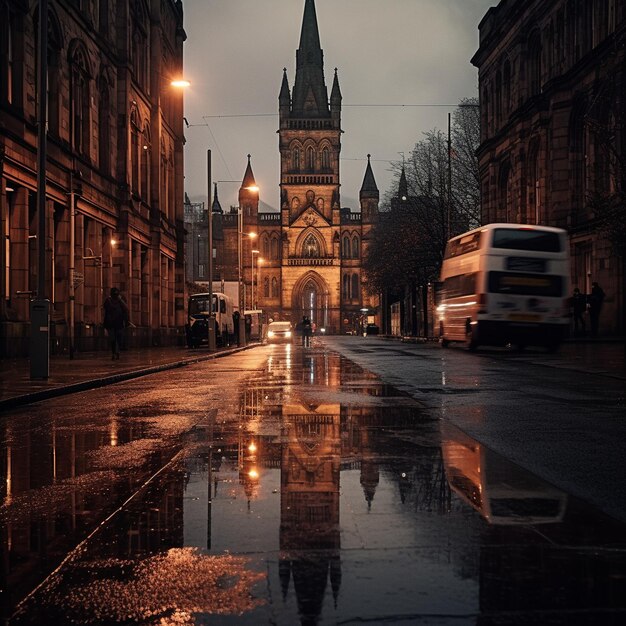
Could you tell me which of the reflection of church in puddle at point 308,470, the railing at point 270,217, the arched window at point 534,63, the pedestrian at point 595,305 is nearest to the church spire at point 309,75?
the railing at point 270,217

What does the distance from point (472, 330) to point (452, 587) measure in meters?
25.8

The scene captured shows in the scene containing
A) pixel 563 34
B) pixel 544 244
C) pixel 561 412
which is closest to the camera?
pixel 561 412

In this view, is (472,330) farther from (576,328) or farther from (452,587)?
(452,587)

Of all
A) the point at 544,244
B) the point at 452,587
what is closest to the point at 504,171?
the point at 544,244

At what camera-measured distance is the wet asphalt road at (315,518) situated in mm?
3525

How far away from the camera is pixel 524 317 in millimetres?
27953

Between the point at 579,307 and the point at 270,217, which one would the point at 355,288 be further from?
the point at 579,307

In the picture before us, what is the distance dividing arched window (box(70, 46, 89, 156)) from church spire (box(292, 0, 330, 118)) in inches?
4060

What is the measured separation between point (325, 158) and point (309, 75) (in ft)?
40.3

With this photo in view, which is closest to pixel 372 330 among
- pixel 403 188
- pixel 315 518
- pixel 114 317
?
pixel 403 188

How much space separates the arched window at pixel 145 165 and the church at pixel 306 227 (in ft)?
286

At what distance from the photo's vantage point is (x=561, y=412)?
10.7 m

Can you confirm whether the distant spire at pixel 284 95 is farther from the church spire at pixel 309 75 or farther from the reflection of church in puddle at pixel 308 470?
the reflection of church in puddle at pixel 308 470

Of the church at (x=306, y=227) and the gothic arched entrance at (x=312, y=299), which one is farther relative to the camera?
the gothic arched entrance at (x=312, y=299)
